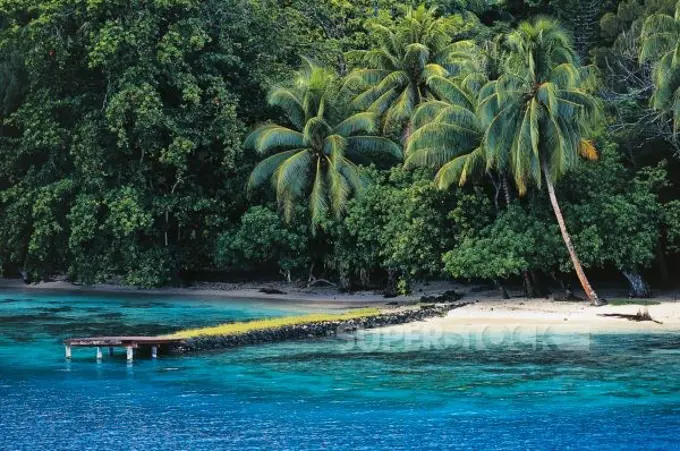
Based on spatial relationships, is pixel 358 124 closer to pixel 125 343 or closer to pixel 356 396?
pixel 125 343

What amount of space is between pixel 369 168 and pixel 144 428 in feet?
82.6

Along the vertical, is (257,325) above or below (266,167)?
below

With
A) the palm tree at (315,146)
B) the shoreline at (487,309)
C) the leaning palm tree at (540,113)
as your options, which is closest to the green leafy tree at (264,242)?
the palm tree at (315,146)

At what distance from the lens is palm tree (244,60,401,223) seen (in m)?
43.0

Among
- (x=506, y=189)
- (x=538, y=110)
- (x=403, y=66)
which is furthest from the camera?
(x=403, y=66)

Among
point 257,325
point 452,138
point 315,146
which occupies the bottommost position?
point 257,325

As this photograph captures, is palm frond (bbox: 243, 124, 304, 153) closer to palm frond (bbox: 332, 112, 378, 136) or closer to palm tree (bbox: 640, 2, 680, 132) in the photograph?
palm frond (bbox: 332, 112, 378, 136)

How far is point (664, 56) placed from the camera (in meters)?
34.7

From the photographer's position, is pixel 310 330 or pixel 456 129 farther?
pixel 456 129

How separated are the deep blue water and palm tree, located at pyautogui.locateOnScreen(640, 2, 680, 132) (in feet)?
29.4

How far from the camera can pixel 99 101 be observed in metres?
46.5

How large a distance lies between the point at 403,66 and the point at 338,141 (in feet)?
14.0

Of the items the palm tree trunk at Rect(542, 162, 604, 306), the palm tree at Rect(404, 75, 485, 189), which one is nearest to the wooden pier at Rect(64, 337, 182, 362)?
the palm tree at Rect(404, 75, 485, 189)

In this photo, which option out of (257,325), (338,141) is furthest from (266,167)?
(257,325)
